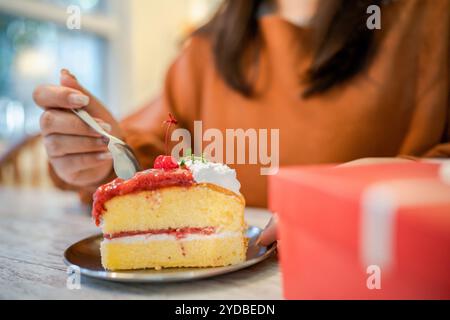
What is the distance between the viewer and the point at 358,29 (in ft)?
2.72

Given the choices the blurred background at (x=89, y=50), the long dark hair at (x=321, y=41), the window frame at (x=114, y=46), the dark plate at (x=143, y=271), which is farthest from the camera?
the window frame at (x=114, y=46)

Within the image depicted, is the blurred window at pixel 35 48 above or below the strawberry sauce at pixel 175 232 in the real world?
A: above

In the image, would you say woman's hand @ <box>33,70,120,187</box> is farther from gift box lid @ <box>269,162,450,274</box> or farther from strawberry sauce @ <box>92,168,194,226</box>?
gift box lid @ <box>269,162,450,274</box>

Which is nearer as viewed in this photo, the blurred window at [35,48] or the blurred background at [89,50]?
the blurred background at [89,50]

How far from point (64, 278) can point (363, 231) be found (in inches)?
11.0

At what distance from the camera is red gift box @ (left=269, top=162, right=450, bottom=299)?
0.83 ft

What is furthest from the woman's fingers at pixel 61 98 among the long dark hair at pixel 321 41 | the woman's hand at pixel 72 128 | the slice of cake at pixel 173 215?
the long dark hair at pixel 321 41

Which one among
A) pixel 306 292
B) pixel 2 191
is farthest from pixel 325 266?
Result: pixel 2 191

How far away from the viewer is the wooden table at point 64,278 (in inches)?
13.9

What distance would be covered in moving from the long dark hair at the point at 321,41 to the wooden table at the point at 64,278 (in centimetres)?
37

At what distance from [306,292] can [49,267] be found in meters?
0.27

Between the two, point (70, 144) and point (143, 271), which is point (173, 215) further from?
point (70, 144)

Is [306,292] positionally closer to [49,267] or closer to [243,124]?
[49,267]

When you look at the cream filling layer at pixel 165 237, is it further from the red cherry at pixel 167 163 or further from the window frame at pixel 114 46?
the window frame at pixel 114 46
